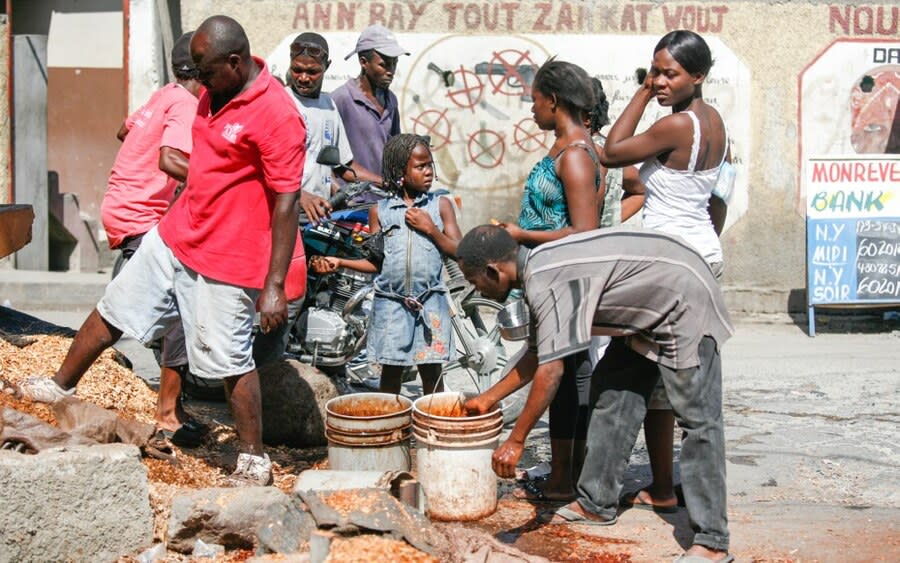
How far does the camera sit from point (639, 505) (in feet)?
18.0

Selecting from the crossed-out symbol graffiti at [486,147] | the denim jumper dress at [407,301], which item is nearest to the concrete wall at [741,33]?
the crossed-out symbol graffiti at [486,147]

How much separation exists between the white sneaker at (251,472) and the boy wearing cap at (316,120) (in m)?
2.28

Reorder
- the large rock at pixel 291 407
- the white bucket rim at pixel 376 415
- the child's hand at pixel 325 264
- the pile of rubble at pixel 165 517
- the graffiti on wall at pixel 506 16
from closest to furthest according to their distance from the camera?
the pile of rubble at pixel 165 517
the white bucket rim at pixel 376 415
the large rock at pixel 291 407
the child's hand at pixel 325 264
the graffiti on wall at pixel 506 16

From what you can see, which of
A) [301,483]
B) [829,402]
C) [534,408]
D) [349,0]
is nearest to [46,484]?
[301,483]

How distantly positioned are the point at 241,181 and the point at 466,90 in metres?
6.20

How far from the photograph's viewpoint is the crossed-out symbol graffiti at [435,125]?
11.2 m

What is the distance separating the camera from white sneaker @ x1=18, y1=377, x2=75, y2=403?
5.48 metres

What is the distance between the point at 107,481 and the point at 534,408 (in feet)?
5.57

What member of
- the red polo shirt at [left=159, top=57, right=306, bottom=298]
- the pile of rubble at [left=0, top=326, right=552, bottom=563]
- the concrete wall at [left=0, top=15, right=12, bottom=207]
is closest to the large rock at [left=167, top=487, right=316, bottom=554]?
the pile of rubble at [left=0, top=326, right=552, bottom=563]

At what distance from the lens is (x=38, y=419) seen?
16.9ft

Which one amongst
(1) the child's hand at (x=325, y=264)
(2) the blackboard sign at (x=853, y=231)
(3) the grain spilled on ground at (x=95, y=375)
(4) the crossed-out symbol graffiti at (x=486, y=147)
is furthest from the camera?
(4) the crossed-out symbol graffiti at (x=486, y=147)

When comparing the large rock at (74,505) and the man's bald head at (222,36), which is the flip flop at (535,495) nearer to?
the large rock at (74,505)

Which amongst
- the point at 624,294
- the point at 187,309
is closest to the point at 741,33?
the point at 624,294

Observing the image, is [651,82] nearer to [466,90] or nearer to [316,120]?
[316,120]
